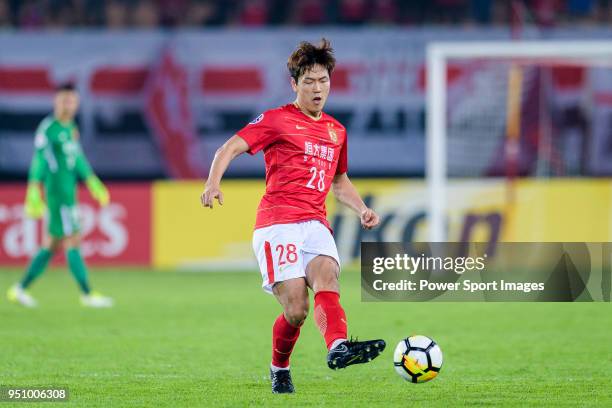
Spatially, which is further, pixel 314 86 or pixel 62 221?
pixel 62 221

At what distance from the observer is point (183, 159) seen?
18.3m

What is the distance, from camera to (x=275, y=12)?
20047 mm

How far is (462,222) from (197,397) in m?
9.87

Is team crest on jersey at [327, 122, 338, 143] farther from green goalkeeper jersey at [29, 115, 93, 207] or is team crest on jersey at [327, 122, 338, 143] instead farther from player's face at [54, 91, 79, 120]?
green goalkeeper jersey at [29, 115, 93, 207]

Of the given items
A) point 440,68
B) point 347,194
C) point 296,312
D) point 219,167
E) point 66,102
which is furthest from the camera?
point 440,68

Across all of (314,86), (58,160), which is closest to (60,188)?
(58,160)

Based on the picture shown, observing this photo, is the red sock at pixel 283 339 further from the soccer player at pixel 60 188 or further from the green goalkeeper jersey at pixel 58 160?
the green goalkeeper jersey at pixel 58 160

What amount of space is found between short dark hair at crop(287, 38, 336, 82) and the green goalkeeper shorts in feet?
19.8

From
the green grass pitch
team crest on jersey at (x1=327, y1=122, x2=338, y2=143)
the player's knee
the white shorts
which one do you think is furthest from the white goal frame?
the player's knee

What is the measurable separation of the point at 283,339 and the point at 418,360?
764 millimetres

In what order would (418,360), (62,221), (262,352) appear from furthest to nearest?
(62,221) → (262,352) → (418,360)

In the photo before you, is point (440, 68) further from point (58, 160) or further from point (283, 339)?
point (283, 339)

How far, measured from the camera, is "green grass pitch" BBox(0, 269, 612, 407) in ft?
21.5

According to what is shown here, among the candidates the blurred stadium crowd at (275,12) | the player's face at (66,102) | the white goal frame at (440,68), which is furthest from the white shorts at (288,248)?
the blurred stadium crowd at (275,12)
